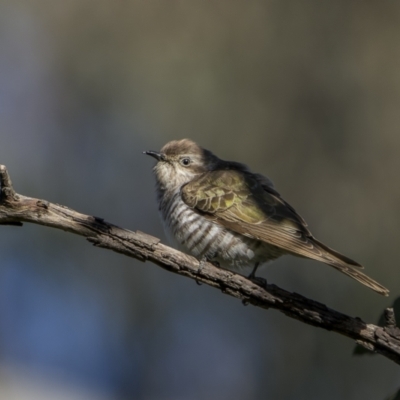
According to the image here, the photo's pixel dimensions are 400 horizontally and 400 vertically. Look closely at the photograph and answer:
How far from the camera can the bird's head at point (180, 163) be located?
22.3ft

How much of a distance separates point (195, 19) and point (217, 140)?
7.73ft

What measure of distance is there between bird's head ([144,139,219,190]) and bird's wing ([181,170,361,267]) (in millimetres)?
323

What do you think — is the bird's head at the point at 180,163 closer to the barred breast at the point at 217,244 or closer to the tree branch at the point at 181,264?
the barred breast at the point at 217,244

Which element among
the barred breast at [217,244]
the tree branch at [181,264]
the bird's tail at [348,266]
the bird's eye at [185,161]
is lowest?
the barred breast at [217,244]

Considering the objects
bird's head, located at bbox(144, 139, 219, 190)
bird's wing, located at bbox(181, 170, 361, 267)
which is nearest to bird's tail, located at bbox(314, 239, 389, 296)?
bird's wing, located at bbox(181, 170, 361, 267)

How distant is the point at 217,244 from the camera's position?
5738 mm

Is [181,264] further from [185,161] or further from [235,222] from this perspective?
[185,161]

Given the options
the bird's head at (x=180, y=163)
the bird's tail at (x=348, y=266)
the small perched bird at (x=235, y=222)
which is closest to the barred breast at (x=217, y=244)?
the small perched bird at (x=235, y=222)

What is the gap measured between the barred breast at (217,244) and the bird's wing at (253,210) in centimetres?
8

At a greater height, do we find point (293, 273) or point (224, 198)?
point (224, 198)

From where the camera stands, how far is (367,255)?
10297 millimetres

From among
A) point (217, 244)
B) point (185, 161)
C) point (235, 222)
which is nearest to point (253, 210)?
point (235, 222)

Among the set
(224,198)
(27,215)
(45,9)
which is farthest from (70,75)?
(27,215)

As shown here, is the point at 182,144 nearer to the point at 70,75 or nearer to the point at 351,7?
the point at 70,75
